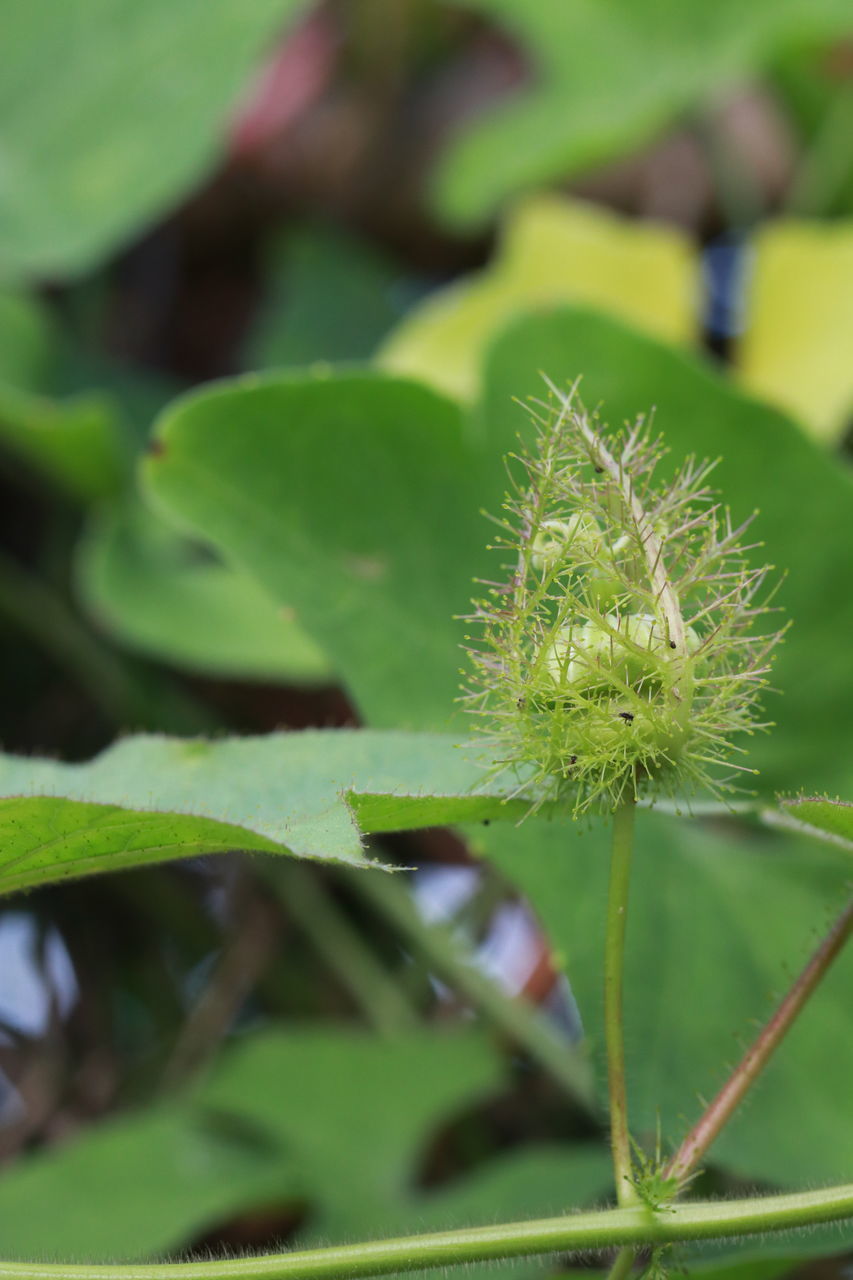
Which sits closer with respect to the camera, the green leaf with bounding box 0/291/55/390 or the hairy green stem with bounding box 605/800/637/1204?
the hairy green stem with bounding box 605/800/637/1204

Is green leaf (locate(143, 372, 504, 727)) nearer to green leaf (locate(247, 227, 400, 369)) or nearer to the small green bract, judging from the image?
the small green bract

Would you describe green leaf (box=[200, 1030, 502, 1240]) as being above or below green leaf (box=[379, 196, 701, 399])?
below

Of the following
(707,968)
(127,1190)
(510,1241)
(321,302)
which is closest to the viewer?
(510,1241)

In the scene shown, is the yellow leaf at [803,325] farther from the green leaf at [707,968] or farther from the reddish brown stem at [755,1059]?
the reddish brown stem at [755,1059]

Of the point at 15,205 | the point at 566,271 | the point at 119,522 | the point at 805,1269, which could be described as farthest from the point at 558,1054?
the point at 15,205

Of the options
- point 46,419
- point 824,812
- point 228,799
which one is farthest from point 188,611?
point 824,812

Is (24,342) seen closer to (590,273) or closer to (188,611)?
(188,611)

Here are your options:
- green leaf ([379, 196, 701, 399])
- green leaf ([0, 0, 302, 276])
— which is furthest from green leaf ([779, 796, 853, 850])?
green leaf ([0, 0, 302, 276])
